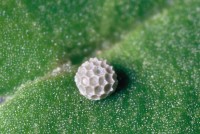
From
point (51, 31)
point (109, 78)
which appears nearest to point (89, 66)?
point (109, 78)

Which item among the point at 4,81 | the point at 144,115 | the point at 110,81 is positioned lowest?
the point at 144,115

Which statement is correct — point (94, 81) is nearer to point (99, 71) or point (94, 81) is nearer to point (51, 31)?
point (99, 71)

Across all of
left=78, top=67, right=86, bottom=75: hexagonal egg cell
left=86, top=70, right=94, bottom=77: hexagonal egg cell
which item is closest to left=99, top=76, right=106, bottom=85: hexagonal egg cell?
left=86, top=70, right=94, bottom=77: hexagonal egg cell

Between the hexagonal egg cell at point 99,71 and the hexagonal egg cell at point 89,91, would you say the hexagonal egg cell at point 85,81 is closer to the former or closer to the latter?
the hexagonal egg cell at point 89,91

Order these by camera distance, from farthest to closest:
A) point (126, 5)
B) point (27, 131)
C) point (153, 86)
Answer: point (126, 5) → point (153, 86) → point (27, 131)

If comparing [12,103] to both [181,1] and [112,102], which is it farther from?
[181,1]

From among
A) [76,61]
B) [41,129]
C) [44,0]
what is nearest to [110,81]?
[76,61]

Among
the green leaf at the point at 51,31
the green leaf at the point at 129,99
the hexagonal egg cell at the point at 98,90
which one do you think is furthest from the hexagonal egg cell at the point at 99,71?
the green leaf at the point at 51,31
